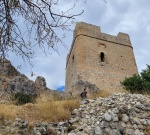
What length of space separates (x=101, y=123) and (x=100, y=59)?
709 inches

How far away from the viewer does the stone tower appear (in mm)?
23062

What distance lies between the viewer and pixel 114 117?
699 cm

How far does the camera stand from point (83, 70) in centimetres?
2295

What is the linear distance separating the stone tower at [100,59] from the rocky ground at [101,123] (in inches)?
557

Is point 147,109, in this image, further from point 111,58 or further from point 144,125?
point 111,58

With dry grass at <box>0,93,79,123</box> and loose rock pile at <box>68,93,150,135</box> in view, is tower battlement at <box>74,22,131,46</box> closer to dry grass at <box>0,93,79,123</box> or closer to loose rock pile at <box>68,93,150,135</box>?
dry grass at <box>0,93,79,123</box>

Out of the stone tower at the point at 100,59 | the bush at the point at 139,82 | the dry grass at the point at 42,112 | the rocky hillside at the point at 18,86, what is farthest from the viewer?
the stone tower at the point at 100,59

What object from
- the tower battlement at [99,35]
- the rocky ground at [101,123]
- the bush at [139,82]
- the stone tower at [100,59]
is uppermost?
the tower battlement at [99,35]

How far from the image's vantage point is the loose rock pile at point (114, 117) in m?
6.71

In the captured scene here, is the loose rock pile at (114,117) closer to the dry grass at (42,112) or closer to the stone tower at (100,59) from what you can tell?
the dry grass at (42,112)

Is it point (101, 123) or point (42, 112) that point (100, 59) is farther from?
point (101, 123)

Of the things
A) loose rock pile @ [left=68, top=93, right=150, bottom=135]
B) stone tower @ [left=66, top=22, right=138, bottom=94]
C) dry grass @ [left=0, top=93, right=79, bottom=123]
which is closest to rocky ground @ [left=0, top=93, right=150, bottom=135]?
loose rock pile @ [left=68, top=93, right=150, bottom=135]

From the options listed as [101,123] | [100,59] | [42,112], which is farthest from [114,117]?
[100,59]

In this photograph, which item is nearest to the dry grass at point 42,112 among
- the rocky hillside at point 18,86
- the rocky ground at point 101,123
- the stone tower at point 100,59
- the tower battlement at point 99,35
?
the rocky ground at point 101,123
